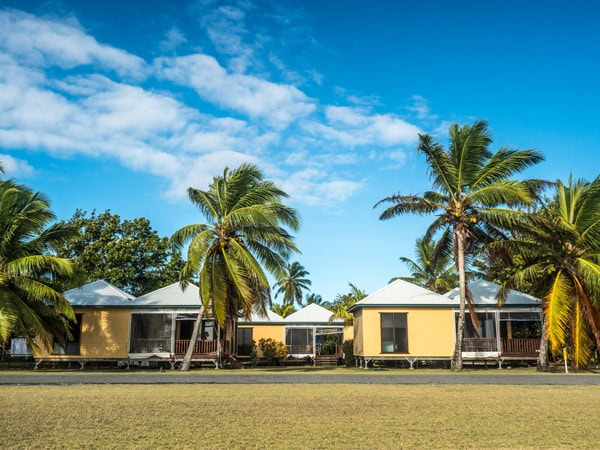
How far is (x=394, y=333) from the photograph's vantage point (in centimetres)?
2534

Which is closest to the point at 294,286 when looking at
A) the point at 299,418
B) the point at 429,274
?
the point at 429,274

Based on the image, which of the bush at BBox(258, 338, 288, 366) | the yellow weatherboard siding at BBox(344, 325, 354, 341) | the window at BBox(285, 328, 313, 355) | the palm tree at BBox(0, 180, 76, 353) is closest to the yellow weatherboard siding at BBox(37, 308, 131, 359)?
the palm tree at BBox(0, 180, 76, 353)

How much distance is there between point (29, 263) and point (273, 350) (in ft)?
44.0

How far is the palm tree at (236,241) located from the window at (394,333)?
5.46m

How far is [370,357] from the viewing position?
25156mm

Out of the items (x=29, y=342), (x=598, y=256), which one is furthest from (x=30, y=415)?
(x=598, y=256)

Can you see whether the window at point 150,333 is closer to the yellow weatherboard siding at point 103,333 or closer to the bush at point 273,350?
the yellow weatherboard siding at point 103,333

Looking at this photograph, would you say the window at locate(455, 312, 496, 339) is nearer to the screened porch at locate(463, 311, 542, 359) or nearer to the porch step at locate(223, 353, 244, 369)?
the screened porch at locate(463, 311, 542, 359)

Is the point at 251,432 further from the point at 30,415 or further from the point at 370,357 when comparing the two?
the point at 370,357

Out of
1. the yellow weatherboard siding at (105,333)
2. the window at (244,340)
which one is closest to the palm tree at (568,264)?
the window at (244,340)

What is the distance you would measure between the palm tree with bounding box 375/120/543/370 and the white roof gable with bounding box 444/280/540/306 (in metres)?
3.12

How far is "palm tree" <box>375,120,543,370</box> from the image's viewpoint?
22266 millimetres

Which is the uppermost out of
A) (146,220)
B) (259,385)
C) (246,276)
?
(146,220)

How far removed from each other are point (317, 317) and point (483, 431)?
994 inches
